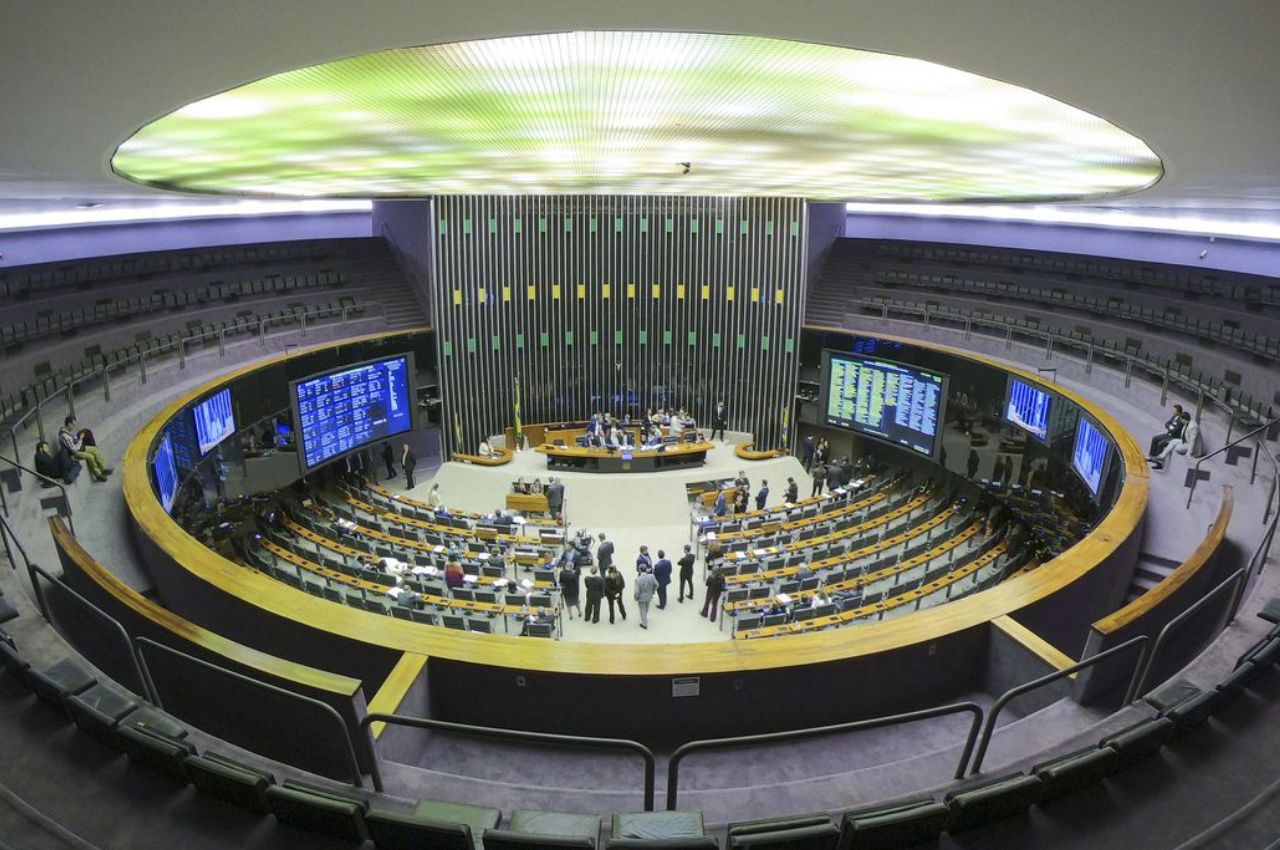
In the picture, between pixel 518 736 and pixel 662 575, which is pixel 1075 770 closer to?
pixel 518 736

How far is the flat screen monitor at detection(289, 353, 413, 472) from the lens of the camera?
15.0m

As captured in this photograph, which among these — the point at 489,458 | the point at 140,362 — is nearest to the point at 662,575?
the point at 489,458

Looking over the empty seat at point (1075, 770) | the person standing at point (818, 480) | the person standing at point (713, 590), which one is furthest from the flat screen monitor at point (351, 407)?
the empty seat at point (1075, 770)

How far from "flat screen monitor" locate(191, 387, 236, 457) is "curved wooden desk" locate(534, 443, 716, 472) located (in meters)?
7.11

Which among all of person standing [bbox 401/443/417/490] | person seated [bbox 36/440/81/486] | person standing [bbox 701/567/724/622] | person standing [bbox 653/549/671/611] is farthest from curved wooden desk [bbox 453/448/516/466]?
person seated [bbox 36/440/81/486]

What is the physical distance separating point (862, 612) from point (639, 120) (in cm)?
675

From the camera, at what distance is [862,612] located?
30.7 feet

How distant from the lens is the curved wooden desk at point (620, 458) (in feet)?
57.3

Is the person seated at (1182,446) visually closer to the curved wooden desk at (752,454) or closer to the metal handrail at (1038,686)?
the metal handrail at (1038,686)

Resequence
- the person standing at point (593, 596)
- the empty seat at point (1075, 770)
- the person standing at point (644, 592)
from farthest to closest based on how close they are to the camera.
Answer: the person standing at point (644, 592) < the person standing at point (593, 596) < the empty seat at point (1075, 770)

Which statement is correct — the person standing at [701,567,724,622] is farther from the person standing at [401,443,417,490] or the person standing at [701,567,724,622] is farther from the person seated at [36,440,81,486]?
the person standing at [401,443,417,490]

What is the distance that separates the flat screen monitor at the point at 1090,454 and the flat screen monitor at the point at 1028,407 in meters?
1.27

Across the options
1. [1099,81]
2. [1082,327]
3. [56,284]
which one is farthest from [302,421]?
[1082,327]

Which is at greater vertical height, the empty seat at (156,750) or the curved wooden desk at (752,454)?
the empty seat at (156,750)
